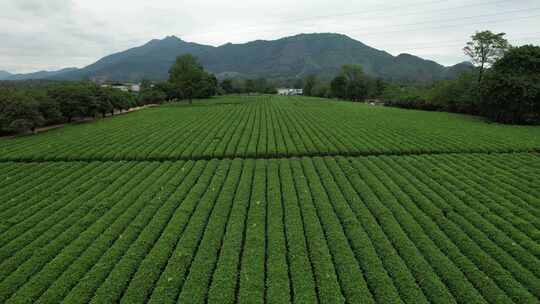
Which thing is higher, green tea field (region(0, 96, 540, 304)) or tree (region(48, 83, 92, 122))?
tree (region(48, 83, 92, 122))

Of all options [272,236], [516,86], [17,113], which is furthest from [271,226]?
[516,86]

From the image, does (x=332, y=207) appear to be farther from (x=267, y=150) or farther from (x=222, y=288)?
(x=267, y=150)

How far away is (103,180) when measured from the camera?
16.9 meters

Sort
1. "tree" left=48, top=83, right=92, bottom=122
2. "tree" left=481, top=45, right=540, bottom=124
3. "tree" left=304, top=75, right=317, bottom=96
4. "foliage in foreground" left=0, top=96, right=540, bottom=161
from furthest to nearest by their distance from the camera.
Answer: "tree" left=304, top=75, right=317, bottom=96
"tree" left=48, top=83, right=92, bottom=122
"tree" left=481, top=45, right=540, bottom=124
"foliage in foreground" left=0, top=96, right=540, bottom=161

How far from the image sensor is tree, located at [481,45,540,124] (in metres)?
34.8

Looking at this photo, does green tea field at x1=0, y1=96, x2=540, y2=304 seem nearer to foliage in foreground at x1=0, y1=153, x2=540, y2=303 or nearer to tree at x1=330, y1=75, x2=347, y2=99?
foliage in foreground at x1=0, y1=153, x2=540, y2=303

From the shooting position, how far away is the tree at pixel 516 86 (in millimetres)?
34844

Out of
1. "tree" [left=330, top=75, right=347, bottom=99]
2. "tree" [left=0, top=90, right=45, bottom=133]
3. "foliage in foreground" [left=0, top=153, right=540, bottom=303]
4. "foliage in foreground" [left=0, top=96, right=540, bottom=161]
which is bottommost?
"foliage in foreground" [left=0, top=153, right=540, bottom=303]

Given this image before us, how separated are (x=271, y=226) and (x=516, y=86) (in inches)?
1725

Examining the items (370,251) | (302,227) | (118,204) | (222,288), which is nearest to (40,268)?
(118,204)

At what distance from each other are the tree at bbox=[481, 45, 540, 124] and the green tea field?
19.9 m

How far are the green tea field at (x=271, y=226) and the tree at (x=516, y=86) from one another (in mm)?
19885

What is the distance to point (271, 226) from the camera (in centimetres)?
1134

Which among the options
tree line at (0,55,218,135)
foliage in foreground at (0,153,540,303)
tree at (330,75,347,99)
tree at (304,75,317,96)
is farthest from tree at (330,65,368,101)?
foliage in foreground at (0,153,540,303)
